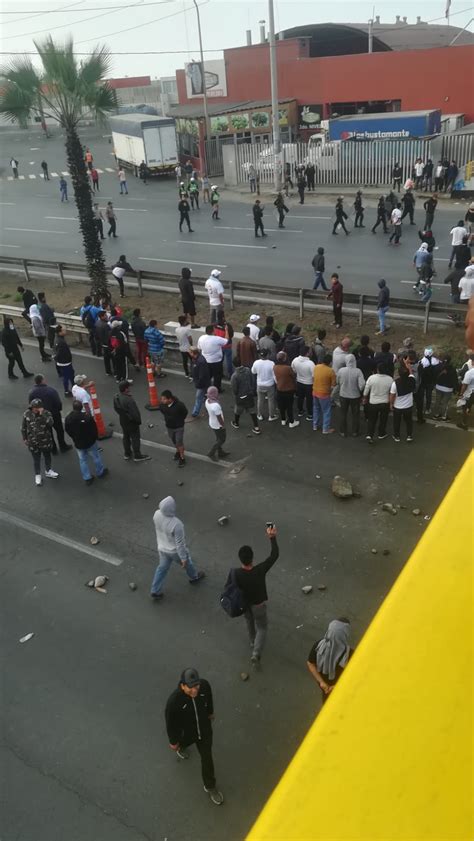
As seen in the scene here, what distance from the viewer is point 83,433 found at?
9.37 m

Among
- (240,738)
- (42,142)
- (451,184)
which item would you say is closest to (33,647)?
(240,738)

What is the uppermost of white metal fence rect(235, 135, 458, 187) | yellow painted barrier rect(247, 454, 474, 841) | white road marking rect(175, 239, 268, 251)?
white metal fence rect(235, 135, 458, 187)

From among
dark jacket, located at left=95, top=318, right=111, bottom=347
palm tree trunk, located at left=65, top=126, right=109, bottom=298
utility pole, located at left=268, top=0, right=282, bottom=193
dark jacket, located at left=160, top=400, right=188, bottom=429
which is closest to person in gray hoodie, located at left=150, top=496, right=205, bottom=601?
dark jacket, located at left=160, top=400, right=188, bottom=429

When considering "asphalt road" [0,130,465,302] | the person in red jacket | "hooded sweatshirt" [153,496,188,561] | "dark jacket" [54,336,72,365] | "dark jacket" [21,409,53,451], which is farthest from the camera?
"asphalt road" [0,130,465,302]

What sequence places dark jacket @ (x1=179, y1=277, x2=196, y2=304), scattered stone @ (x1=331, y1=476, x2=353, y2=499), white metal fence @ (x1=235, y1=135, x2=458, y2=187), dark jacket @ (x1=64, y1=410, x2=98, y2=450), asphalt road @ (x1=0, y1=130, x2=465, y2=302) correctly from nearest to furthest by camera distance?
1. scattered stone @ (x1=331, y1=476, x2=353, y2=499)
2. dark jacket @ (x1=64, y1=410, x2=98, y2=450)
3. dark jacket @ (x1=179, y1=277, x2=196, y2=304)
4. asphalt road @ (x1=0, y1=130, x2=465, y2=302)
5. white metal fence @ (x1=235, y1=135, x2=458, y2=187)

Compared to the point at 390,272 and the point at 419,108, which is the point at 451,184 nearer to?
the point at 390,272

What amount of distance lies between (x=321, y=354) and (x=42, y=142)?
2521 inches

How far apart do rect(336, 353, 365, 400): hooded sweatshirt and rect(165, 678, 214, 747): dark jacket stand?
6.26m

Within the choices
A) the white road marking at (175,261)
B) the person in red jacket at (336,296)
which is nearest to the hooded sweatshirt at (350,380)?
the person in red jacket at (336,296)

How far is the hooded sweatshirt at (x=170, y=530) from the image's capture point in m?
6.96

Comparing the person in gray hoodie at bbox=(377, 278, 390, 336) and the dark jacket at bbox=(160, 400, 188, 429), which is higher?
the person in gray hoodie at bbox=(377, 278, 390, 336)

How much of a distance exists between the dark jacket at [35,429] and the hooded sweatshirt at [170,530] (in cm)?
339

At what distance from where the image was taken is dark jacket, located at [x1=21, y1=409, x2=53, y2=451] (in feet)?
31.4

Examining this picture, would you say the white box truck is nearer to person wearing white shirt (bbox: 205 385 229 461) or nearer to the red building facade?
the red building facade
